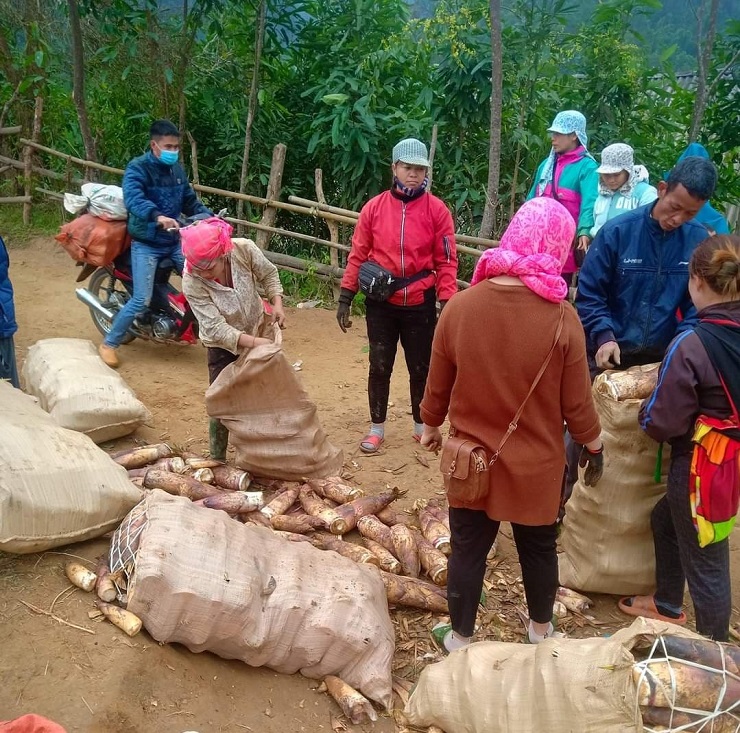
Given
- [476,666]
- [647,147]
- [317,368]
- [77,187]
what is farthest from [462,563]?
[77,187]

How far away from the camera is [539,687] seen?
6.36ft

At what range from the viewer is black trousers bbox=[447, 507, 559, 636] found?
243cm

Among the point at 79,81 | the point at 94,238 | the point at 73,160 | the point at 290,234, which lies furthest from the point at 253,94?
the point at 94,238

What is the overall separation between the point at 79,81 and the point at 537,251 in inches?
318

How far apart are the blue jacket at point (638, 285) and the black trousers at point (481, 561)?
1.03 meters

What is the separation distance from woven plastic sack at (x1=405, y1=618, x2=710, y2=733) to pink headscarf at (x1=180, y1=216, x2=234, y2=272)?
2114 millimetres

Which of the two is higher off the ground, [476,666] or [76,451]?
[76,451]

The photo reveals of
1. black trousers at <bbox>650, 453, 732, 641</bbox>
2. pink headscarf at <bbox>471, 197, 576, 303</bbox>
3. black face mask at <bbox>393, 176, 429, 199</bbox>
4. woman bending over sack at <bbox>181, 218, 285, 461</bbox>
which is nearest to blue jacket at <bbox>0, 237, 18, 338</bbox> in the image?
woman bending over sack at <bbox>181, 218, 285, 461</bbox>

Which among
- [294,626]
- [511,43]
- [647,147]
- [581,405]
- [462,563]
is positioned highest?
[511,43]

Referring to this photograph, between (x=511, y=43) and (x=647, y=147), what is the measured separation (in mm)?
1801

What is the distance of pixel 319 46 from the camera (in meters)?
8.33

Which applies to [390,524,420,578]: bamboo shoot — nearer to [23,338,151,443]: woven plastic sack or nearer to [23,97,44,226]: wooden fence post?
[23,338,151,443]: woven plastic sack

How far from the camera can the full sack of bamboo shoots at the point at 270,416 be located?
3502mm

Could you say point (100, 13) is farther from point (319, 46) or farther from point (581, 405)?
point (581, 405)
